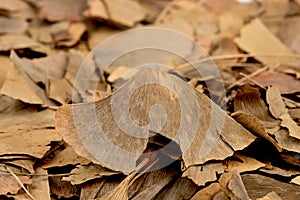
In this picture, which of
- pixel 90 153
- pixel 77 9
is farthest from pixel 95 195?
pixel 77 9

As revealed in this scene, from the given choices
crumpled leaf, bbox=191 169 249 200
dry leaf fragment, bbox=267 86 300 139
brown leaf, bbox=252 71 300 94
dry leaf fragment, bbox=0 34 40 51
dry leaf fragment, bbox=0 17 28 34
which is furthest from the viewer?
dry leaf fragment, bbox=0 17 28 34

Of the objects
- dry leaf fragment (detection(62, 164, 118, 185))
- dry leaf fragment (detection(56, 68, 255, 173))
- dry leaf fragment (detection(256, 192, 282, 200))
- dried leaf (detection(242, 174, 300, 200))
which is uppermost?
dry leaf fragment (detection(56, 68, 255, 173))

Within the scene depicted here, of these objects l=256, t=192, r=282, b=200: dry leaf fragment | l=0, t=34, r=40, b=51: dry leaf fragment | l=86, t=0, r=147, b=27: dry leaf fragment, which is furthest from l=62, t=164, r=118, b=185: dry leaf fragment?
l=86, t=0, r=147, b=27: dry leaf fragment

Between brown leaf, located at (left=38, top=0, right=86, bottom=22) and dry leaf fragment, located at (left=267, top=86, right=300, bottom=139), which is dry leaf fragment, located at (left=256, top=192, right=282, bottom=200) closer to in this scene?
dry leaf fragment, located at (left=267, top=86, right=300, bottom=139)

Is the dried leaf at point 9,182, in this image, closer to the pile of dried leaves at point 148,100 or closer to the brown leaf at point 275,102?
the pile of dried leaves at point 148,100

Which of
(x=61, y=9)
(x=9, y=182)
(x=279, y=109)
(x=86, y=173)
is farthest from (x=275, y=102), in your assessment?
(x=61, y=9)

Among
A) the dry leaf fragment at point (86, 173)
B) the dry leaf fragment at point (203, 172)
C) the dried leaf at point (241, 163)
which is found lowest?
the dry leaf fragment at point (86, 173)

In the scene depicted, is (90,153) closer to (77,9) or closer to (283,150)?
(283,150)

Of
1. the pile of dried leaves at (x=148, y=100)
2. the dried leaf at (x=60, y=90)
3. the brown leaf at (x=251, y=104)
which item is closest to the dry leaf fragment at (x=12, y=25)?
the pile of dried leaves at (x=148, y=100)
